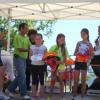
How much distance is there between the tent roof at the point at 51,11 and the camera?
12.1 metres

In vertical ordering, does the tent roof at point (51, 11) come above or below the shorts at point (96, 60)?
above

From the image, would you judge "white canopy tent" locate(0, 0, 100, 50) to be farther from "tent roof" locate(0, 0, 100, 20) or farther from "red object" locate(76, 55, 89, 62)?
"red object" locate(76, 55, 89, 62)

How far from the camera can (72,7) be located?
476 inches

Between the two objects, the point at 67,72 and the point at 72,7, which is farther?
the point at 72,7

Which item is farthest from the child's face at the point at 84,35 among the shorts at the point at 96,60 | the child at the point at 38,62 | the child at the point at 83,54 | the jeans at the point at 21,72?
the shorts at the point at 96,60

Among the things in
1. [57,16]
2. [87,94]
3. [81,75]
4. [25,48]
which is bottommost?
[87,94]

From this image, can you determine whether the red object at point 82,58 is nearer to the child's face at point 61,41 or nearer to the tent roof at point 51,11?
the child's face at point 61,41

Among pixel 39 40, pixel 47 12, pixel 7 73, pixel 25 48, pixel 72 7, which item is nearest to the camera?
pixel 39 40

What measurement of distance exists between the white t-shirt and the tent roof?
396 cm

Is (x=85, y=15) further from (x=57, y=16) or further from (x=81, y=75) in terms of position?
(x=81, y=75)

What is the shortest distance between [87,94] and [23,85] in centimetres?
243

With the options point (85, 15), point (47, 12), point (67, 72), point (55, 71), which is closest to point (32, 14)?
point (47, 12)

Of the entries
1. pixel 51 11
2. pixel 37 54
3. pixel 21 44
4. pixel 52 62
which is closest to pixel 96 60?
pixel 52 62

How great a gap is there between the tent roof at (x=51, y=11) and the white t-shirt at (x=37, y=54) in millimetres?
3963
